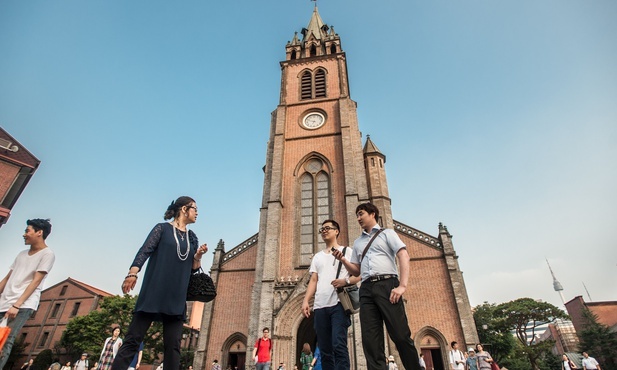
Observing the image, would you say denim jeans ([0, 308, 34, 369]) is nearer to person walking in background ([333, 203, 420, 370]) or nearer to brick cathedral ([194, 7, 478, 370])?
person walking in background ([333, 203, 420, 370])

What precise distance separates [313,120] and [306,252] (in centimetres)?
951

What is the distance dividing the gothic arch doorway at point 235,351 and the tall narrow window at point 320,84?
16615 mm

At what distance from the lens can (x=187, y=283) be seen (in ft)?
10.6

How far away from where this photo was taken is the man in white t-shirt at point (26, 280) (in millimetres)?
3549

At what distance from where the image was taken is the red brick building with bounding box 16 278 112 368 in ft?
101

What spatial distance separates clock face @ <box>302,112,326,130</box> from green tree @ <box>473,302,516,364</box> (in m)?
28.0

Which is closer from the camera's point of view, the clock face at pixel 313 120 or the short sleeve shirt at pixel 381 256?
the short sleeve shirt at pixel 381 256

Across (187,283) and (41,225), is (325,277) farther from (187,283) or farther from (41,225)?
(41,225)

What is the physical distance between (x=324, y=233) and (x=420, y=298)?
1454cm

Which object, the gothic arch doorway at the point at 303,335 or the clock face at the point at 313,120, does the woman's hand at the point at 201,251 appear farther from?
the clock face at the point at 313,120

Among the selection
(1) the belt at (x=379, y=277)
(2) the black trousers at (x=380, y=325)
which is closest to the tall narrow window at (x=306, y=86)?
(1) the belt at (x=379, y=277)

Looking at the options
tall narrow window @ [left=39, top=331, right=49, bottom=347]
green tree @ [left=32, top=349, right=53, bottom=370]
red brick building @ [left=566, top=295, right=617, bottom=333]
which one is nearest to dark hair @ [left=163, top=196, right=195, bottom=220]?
green tree @ [left=32, top=349, right=53, bottom=370]

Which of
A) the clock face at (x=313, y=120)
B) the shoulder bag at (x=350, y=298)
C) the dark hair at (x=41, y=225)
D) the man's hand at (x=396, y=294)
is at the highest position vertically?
the clock face at (x=313, y=120)

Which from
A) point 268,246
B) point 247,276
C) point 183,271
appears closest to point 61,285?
point 247,276
